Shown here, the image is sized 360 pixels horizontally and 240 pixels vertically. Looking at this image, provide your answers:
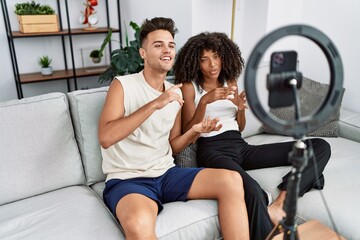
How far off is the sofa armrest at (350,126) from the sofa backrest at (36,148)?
5.14 feet

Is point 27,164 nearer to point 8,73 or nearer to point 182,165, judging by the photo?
point 182,165

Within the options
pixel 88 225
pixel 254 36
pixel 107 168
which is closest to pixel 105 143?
pixel 107 168

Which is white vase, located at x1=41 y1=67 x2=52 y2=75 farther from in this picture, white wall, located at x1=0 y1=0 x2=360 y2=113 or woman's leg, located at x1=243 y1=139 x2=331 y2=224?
woman's leg, located at x1=243 y1=139 x2=331 y2=224

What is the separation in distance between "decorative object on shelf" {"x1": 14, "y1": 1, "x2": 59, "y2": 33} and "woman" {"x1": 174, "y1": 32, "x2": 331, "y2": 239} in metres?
1.61

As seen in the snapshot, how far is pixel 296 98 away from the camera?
555 mm

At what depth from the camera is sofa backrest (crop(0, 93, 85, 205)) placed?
4.51 feet

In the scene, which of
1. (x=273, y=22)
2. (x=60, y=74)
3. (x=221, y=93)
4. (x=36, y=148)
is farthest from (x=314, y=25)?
(x=60, y=74)

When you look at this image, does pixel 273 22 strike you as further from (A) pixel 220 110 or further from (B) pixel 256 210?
(B) pixel 256 210

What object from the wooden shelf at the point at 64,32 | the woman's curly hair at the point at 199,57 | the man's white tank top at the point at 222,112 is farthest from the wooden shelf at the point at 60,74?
the man's white tank top at the point at 222,112

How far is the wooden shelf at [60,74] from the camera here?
2.82 meters

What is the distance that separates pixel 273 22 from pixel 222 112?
109 cm

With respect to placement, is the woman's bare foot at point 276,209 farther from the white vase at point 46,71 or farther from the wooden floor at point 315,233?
the white vase at point 46,71

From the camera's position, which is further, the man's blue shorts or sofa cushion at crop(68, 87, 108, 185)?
sofa cushion at crop(68, 87, 108, 185)

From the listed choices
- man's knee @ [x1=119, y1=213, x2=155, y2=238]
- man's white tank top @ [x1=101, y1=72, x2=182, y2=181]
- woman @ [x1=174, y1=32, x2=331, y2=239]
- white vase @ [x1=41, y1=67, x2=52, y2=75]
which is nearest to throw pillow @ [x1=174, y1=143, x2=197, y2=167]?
woman @ [x1=174, y1=32, x2=331, y2=239]
